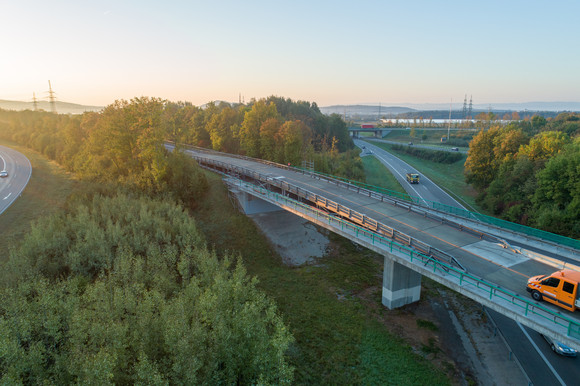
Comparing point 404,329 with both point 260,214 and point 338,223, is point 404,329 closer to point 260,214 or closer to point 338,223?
point 338,223

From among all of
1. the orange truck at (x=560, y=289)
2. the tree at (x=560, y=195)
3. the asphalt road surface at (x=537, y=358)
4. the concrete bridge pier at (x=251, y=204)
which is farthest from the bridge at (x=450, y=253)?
the tree at (x=560, y=195)

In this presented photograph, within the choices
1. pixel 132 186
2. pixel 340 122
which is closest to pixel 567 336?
pixel 132 186

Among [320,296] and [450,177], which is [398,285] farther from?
[450,177]

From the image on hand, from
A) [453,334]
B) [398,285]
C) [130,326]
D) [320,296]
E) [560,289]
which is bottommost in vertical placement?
[320,296]

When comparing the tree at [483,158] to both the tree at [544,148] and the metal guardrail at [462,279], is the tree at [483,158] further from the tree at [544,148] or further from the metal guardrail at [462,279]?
the metal guardrail at [462,279]

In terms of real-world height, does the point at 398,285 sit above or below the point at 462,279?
below

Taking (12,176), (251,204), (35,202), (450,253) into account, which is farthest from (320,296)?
(12,176)
